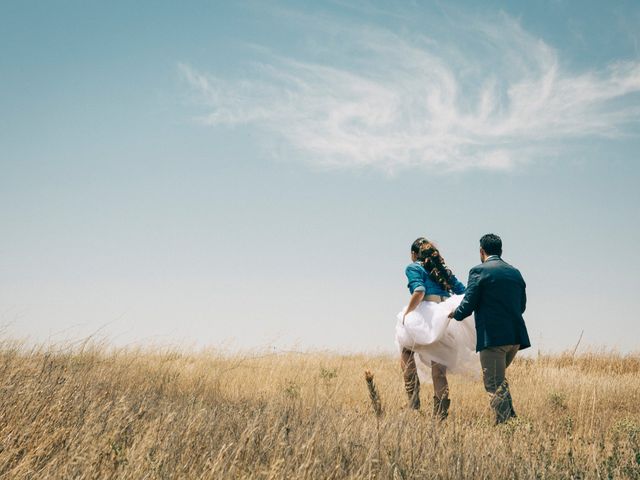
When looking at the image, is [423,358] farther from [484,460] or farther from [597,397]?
[597,397]

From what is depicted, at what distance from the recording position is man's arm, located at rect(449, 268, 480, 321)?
604 cm

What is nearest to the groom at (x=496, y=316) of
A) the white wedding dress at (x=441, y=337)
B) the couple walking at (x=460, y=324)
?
the couple walking at (x=460, y=324)

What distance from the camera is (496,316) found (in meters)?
5.99

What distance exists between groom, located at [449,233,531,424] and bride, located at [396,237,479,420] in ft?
2.06

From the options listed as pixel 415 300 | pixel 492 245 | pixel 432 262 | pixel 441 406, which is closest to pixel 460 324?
pixel 415 300

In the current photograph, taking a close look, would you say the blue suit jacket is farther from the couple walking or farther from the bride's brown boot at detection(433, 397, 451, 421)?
the bride's brown boot at detection(433, 397, 451, 421)

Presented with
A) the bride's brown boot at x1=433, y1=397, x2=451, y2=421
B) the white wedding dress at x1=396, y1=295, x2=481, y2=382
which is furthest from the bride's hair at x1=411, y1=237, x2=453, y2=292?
the bride's brown boot at x1=433, y1=397, x2=451, y2=421

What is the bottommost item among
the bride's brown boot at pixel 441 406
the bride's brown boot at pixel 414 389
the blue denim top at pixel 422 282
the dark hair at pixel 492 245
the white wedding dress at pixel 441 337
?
the bride's brown boot at pixel 441 406

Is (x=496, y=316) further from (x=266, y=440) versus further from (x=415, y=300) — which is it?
(x=266, y=440)

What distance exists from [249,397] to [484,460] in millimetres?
5127

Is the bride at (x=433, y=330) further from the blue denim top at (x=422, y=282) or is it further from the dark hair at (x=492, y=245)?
the dark hair at (x=492, y=245)

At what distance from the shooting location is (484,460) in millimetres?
3869

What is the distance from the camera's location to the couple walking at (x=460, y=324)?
19.7ft

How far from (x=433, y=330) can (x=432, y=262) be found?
908 millimetres
